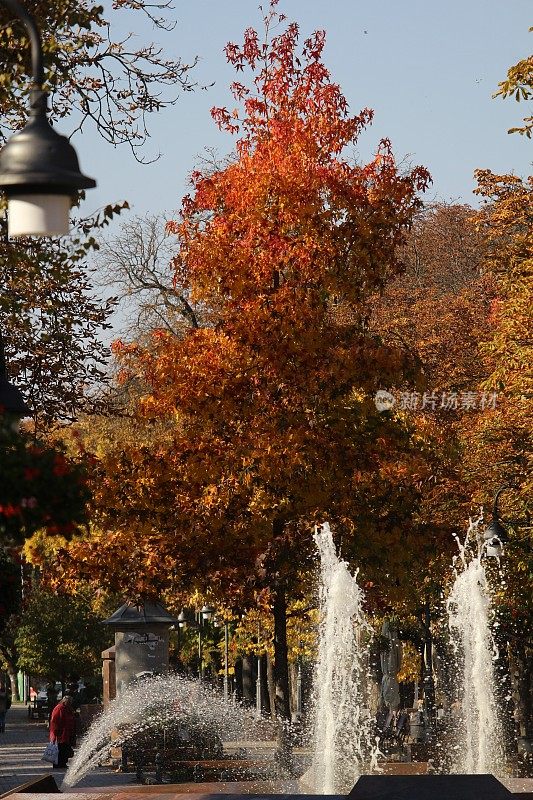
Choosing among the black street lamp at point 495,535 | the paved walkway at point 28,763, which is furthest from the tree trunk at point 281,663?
the black street lamp at point 495,535

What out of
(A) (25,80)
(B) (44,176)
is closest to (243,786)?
(A) (25,80)

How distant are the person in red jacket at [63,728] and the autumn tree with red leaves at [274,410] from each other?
451 centimetres

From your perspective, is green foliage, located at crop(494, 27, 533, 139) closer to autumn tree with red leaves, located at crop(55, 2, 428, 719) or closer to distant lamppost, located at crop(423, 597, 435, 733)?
autumn tree with red leaves, located at crop(55, 2, 428, 719)

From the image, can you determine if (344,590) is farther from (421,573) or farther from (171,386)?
(421,573)

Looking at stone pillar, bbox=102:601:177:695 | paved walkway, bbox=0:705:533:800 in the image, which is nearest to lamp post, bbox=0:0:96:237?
paved walkway, bbox=0:705:533:800

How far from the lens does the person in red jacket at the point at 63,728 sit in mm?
26234

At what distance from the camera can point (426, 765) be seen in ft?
62.6

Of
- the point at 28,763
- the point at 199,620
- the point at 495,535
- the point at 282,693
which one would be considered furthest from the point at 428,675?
the point at 282,693

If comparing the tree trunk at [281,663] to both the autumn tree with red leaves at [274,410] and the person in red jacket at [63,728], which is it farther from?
the person in red jacket at [63,728]

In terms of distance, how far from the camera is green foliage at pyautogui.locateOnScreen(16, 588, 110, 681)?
60.9m

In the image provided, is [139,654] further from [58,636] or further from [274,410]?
[58,636]

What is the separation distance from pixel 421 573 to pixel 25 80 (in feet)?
61.0

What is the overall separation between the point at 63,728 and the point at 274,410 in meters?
7.58

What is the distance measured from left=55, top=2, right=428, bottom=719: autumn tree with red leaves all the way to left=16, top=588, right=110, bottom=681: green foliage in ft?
127
